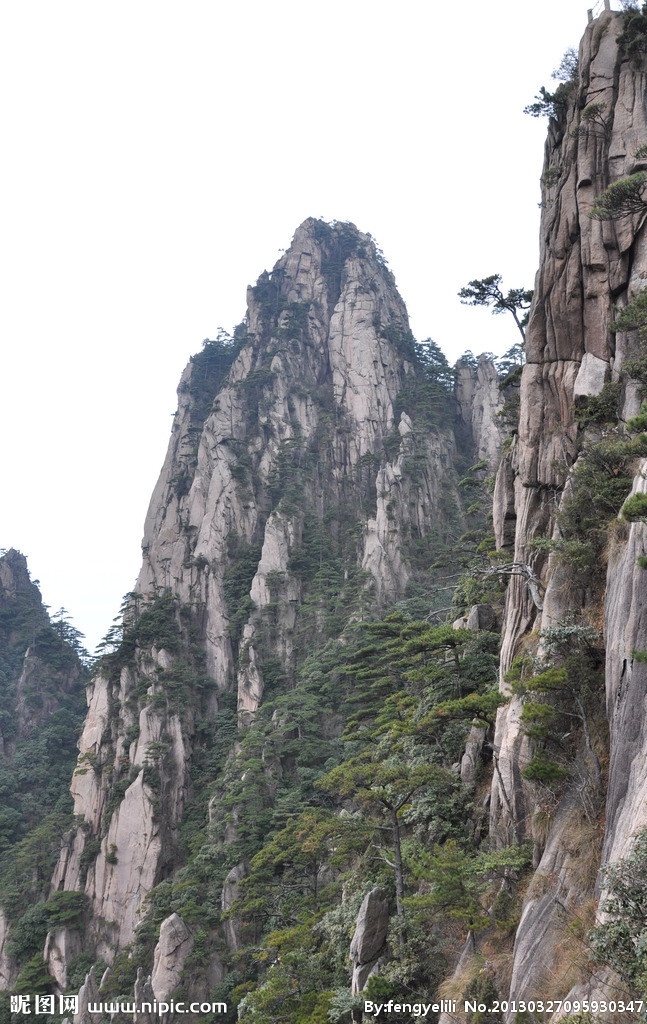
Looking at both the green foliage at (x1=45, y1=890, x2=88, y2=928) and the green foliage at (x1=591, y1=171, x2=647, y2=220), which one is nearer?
the green foliage at (x1=591, y1=171, x2=647, y2=220)

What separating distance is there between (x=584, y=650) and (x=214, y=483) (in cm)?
5134

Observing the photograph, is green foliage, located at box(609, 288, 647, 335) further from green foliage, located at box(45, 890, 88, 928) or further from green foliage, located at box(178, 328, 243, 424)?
green foliage, located at box(178, 328, 243, 424)

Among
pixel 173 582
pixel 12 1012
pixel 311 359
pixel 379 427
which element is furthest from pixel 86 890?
pixel 311 359

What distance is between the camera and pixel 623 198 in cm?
1741

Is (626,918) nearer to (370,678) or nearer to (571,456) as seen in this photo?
(571,456)

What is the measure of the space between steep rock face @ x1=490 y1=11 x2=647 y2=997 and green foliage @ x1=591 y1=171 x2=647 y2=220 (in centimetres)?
80

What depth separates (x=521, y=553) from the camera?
18312 millimetres

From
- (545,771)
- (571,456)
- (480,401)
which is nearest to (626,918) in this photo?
(545,771)

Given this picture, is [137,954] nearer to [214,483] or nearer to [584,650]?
[584,650]

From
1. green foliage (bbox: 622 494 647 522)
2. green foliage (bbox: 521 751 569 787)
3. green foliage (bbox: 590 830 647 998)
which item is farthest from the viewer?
green foliage (bbox: 521 751 569 787)

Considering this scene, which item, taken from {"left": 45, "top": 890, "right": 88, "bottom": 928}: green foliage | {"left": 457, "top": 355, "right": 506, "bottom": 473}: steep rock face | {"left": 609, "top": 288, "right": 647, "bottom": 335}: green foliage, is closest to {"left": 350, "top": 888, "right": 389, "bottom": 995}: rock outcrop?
{"left": 609, "top": 288, "right": 647, "bottom": 335}: green foliage

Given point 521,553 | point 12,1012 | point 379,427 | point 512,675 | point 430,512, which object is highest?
point 379,427

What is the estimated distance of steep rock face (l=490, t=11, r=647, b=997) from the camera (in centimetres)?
1077

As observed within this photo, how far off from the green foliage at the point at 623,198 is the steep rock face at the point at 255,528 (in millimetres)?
30922
